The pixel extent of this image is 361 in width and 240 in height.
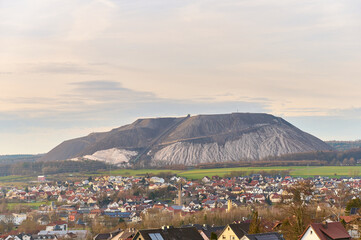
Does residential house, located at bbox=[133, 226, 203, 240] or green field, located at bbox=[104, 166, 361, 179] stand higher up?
green field, located at bbox=[104, 166, 361, 179]

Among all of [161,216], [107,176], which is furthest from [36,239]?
[107,176]

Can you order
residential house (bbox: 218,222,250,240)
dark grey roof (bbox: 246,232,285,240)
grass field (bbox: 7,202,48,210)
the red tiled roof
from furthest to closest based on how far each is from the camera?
grass field (bbox: 7,202,48,210)
residential house (bbox: 218,222,250,240)
dark grey roof (bbox: 246,232,285,240)
the red tiled roof

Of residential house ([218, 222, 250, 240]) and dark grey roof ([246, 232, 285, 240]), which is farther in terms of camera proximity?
residential house ([218, 222, 250, 240])

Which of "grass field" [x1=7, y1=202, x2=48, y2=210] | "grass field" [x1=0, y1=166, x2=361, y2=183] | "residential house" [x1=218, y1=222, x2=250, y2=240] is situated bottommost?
"grass field" [x1=7, y1=202, x2=48, y2=210]

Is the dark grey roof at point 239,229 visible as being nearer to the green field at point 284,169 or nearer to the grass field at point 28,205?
the grass field at point 28,205

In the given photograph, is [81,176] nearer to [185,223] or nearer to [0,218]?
[0,218]

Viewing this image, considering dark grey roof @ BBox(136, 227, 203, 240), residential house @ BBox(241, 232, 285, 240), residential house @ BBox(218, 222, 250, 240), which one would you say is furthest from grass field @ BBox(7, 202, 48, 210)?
residential house @ BBox(241, 232, 285, 240)

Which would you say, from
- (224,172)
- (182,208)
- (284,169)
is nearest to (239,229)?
(182,208)

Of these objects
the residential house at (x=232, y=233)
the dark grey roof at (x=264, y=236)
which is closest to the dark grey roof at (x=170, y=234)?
the residential house at (x=232, y=233)

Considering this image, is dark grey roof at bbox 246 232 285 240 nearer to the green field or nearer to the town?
the town
